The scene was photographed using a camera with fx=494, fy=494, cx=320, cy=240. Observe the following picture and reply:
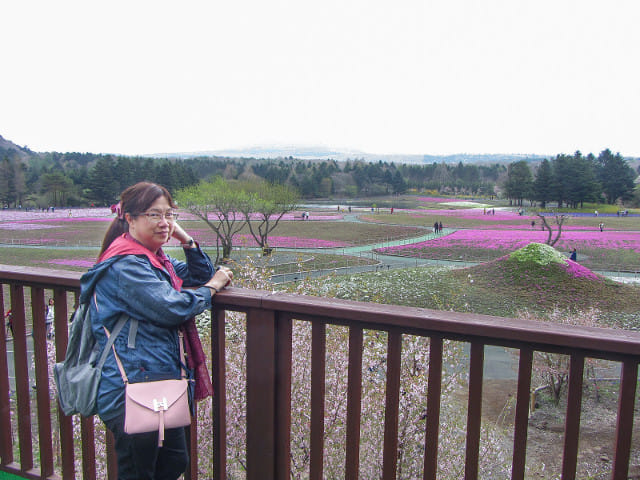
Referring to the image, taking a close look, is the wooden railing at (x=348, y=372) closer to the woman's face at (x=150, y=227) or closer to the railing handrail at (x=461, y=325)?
the railing handrail at (x=461, y=325)

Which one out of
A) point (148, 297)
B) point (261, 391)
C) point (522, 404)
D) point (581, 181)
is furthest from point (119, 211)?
point (581, 181)

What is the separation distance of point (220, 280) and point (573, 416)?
47.3 inches

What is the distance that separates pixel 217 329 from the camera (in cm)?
184


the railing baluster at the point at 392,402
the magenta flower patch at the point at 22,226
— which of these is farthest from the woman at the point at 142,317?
the magenta flower patch at the point at 22,226

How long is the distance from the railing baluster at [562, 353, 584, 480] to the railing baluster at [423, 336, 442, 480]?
353 mm

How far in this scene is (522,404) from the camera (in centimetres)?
139

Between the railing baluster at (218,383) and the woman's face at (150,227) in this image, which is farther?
the railing baluster at (218,383)

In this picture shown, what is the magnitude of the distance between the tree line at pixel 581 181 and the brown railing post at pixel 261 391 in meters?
49.5

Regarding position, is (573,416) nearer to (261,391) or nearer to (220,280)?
(261,391)

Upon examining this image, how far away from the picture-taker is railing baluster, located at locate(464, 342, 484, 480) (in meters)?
1.45

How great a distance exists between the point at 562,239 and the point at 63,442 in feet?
107

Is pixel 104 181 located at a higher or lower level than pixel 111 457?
higher

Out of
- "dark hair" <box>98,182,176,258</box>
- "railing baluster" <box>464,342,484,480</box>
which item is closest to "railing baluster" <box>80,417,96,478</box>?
"dark hair" <box>98,182,176,258</box>

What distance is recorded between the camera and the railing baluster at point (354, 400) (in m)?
1.60
